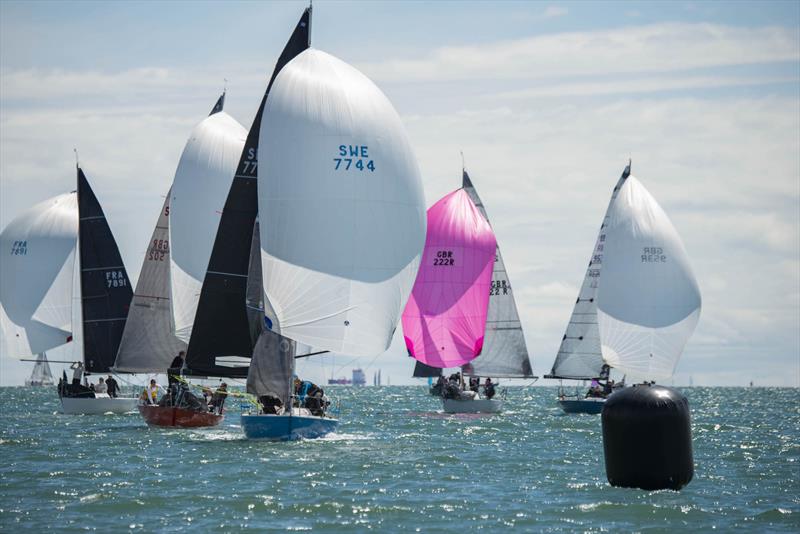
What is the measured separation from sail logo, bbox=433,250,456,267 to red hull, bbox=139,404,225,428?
16117 mm

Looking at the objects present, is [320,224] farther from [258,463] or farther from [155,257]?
[155,257]

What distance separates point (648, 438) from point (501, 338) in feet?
126

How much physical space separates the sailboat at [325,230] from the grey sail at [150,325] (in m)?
14.9

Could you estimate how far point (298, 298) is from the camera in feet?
106

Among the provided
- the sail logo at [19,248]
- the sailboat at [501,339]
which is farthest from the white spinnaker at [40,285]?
the sailboat at [501,339]

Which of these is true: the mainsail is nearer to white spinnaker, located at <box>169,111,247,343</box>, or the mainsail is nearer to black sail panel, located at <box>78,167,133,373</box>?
white spinnaker, located at <box>169,111,247,343</box>

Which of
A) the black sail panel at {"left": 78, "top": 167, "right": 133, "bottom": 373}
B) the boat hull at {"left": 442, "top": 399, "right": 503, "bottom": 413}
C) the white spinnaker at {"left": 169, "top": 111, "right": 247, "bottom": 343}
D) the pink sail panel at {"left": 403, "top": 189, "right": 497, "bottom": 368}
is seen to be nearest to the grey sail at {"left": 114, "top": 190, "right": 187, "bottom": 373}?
the white spinnaker at {"left": 169, "top": 111, "right": 247, "bottom": 343}

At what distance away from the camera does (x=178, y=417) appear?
41.0m

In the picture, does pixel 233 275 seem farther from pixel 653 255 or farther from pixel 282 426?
pixel 653 255

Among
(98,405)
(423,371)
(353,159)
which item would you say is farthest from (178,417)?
(423,371)

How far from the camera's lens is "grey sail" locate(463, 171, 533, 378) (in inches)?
2381

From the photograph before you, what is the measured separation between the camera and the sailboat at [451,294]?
54562 millimetres

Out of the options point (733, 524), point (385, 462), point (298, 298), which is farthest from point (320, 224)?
point (733, 524)

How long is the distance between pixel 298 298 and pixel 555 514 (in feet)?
39.0
